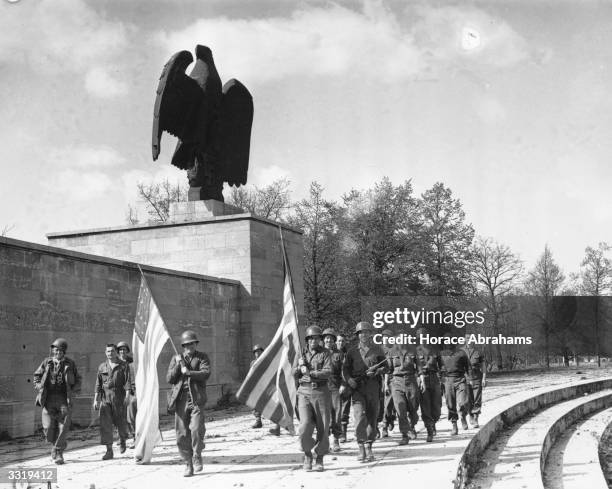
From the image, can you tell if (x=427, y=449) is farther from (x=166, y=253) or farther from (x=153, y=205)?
(x=153, y=205)

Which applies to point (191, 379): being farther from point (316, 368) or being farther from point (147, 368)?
point (316, 368)

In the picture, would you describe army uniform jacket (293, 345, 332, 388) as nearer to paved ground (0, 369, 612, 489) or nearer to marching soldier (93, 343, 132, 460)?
paved ground (0, 369, 612, 489)

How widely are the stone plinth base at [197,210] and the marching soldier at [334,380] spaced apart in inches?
385

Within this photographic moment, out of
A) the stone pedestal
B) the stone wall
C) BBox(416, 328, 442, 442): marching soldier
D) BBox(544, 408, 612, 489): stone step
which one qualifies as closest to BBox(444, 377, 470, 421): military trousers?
BBox(416, 328, 442, 442): marching soldier

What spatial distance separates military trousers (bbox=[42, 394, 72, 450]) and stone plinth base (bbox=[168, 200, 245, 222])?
9815 mm

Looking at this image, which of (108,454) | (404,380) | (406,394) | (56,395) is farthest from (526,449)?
(56,395)

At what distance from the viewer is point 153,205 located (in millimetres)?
42469

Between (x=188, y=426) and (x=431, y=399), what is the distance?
4338mm

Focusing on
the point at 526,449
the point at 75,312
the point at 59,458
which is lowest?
the point at 526,449

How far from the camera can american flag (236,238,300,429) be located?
922 centimetres

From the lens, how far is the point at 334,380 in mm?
8898

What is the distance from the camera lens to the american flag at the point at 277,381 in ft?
30.2

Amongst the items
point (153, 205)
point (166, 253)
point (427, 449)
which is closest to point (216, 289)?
point (166, 253)

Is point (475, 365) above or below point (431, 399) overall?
above
